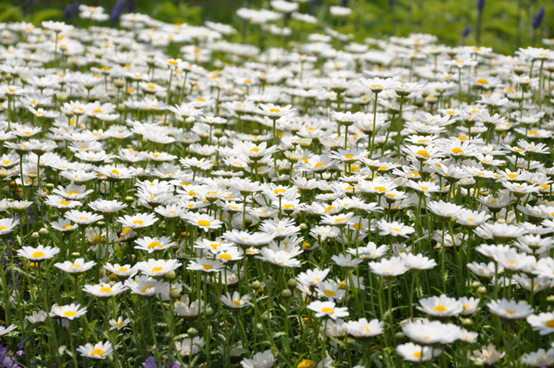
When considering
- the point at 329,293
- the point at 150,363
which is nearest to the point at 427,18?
the point at 329,293

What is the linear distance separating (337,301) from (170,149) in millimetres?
2546

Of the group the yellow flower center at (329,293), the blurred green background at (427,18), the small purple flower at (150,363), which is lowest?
the small purple flower at (150,363)

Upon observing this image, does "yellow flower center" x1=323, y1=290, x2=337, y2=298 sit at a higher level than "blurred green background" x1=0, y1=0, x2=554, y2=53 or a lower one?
lower

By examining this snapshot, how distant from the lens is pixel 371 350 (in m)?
2.67

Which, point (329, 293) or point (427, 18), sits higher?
point (427, 18)

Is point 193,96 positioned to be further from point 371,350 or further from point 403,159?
point 371,350

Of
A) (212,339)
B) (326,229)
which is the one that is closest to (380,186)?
(326,229)

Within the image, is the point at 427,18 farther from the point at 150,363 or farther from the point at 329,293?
the point at 150,363

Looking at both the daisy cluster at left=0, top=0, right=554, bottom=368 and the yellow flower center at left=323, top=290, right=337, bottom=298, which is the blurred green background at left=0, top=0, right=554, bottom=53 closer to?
the daisy cluster at left=0, top=0, right=554, bottom=368

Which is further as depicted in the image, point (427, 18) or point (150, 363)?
point (427, 18)

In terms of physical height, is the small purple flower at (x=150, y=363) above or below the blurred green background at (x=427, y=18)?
below

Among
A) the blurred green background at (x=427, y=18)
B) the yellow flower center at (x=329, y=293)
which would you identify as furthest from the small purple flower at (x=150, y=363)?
the blurred green background at (x=427, y=18)

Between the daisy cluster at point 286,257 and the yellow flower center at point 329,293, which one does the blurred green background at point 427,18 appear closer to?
the daisy cluster at point 286,257

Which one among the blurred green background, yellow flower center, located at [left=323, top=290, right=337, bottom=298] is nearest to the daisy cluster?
yellow flower center, located at [left=323, top=290, right=337, bottom=298]
